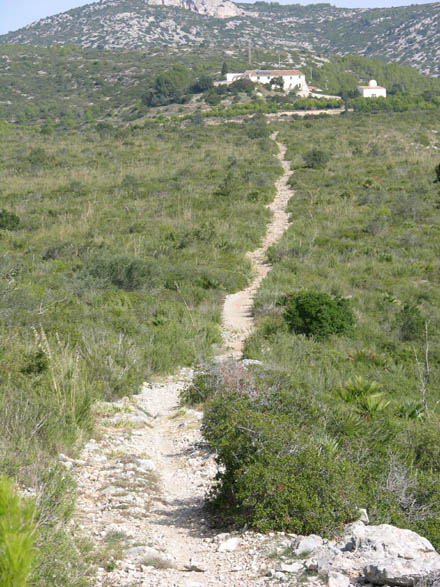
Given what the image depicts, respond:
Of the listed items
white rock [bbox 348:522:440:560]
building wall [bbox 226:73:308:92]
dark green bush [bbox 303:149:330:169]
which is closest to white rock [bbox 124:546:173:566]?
white rock [bbox 348:522:440:560]

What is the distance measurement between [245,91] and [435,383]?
72.8 meters

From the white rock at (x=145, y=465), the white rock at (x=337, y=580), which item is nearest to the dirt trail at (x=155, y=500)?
the white rock at (x=145, y=465)

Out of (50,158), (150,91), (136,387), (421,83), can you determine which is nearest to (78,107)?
(150,91)

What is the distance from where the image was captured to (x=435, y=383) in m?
7.83

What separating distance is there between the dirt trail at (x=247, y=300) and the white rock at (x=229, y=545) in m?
4.79

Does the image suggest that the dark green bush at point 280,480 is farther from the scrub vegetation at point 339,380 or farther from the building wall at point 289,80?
the building wall at point 289,80

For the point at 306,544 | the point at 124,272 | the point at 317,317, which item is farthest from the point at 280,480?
the point at 124,272

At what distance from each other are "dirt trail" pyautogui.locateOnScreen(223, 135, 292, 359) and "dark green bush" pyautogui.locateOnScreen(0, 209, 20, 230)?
7.93 metres

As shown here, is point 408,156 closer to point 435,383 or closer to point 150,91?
point 435,383

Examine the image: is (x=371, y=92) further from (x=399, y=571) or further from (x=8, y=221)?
(x=399, y=571)

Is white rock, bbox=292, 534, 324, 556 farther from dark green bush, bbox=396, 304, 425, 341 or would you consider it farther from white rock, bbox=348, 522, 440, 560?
dark green bush, bbox=396, 304, 425, 341

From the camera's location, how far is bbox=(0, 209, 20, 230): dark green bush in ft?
58.8

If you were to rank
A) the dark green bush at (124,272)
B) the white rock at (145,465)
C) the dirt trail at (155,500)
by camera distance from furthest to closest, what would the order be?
1. the dark green bush at (124,272)
2. the white rock at (145,465)
3. the dirt trail at (155,500)

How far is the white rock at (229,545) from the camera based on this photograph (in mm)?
3385
